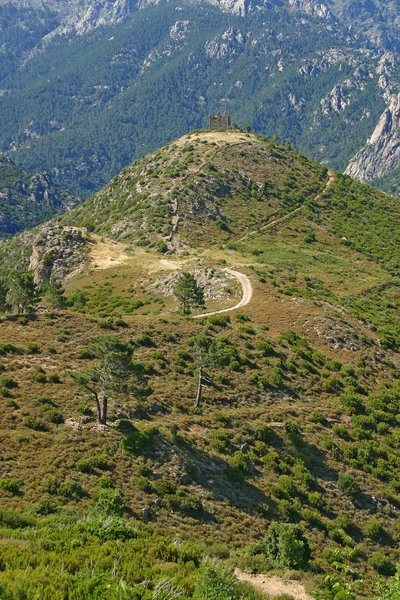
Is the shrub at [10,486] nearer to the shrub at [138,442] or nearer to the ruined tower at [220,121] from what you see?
the shrub at [138,442]

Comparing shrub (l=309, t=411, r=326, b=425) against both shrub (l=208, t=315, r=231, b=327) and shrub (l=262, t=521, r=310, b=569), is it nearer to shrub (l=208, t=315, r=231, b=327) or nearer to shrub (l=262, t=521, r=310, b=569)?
shrub (l=208, t=315, r=231, b=327)

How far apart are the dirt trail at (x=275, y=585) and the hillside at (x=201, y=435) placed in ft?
0.93

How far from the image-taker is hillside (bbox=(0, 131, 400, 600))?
22.0 m

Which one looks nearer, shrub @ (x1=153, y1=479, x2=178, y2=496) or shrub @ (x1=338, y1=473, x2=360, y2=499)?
shrub @ (x1=153, y1=479, x2=178, y2=496)

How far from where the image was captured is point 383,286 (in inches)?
3772

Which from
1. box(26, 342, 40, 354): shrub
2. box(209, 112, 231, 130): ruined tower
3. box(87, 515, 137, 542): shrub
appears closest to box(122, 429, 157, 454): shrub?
box(87, 515, 137, 542): shrub

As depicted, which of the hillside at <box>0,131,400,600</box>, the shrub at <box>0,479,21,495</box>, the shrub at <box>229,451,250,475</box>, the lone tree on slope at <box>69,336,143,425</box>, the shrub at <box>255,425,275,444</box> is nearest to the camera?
the hillside at <box>0,131,400,600</box>

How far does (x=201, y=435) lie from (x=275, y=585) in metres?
15.4

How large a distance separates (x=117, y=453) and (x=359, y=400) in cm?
2657

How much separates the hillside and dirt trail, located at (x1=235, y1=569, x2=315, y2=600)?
0.28 meters

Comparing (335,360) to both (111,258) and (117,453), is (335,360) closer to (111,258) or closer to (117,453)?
(117,453)

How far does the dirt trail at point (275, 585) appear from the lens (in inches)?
910

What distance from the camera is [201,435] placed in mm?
38594

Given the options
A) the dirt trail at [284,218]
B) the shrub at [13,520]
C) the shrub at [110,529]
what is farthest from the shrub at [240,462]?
the dirt trail at [284,218]
